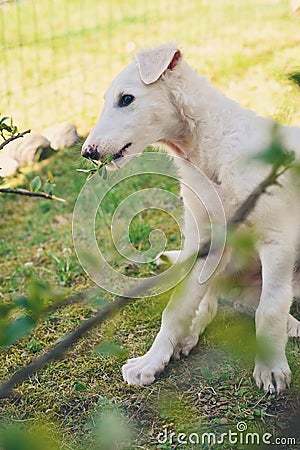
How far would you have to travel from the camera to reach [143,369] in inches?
107

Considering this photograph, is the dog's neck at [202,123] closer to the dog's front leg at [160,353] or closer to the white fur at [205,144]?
the white fur at [205,144]

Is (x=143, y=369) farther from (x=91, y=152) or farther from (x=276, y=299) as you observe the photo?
(x=91, y=152)

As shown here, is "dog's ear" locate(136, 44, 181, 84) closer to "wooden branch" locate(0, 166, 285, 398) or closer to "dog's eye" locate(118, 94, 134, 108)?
"dog's eye" locate(118, 94, 134, 108)

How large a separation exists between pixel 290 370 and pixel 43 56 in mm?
5776

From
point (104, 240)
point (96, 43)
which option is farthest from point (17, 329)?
point (96, 43)

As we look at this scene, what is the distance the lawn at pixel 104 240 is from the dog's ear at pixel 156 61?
1.50 feet

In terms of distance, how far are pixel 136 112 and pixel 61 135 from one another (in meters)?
3.24

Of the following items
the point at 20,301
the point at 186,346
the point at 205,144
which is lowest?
the point at 186,346

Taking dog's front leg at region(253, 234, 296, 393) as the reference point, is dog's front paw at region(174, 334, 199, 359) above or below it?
below

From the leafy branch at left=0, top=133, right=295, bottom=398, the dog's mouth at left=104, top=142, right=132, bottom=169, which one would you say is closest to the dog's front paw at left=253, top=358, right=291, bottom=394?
the dog's mouth at left=104, top=142, right=132, bottom=169

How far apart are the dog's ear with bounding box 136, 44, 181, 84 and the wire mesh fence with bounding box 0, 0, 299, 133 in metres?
3.23

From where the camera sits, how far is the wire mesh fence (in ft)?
21.3

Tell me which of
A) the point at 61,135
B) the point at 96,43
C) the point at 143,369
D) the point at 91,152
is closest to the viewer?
the point at 91,152

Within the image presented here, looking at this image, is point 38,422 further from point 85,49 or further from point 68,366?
point 85,49
